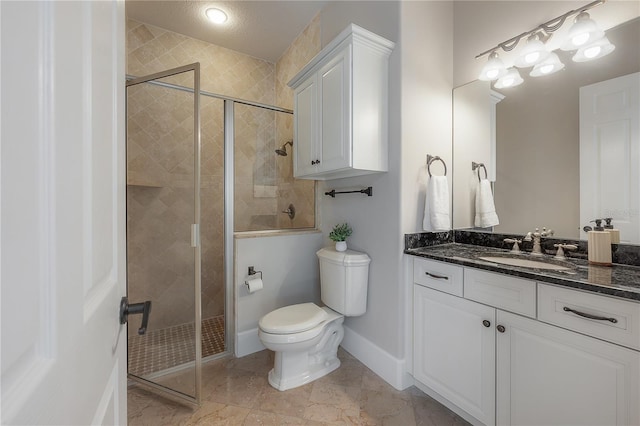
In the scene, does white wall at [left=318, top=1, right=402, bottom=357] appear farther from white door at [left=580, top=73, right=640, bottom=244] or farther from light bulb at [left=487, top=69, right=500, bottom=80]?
white door at [left=580, top=73, right=640, bottom=244]

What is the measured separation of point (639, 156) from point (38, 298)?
209 centimetres

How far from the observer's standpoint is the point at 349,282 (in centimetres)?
185

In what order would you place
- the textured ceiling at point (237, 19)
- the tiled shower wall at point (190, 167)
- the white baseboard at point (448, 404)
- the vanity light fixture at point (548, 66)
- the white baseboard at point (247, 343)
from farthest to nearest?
the textured ceiling at point (237, 19)
the white baseboard at point (247, 343)
the tiled shower wall at point (190, 167)
the vanity light fixture at point (548, 66)
the white baseboard at point (448, 404)

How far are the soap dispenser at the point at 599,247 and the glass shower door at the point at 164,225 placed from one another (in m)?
2.10

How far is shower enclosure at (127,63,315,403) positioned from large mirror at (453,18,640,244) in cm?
148

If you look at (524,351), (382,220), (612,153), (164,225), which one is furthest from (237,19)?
(524,351)

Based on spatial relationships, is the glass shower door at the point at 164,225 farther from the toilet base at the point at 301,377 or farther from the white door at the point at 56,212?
the white door at the point at 56,212

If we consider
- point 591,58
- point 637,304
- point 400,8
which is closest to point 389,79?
point 400,8

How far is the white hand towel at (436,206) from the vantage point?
5.57ft

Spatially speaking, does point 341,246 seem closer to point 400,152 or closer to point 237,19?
point 400,152

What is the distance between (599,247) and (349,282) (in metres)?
1.33

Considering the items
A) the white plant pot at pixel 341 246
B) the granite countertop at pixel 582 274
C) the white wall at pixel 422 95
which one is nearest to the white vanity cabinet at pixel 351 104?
the white wall at pixel 422 95

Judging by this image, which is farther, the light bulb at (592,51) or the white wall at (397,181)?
the white wall at (397,181)

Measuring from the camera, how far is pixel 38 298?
0.29m
